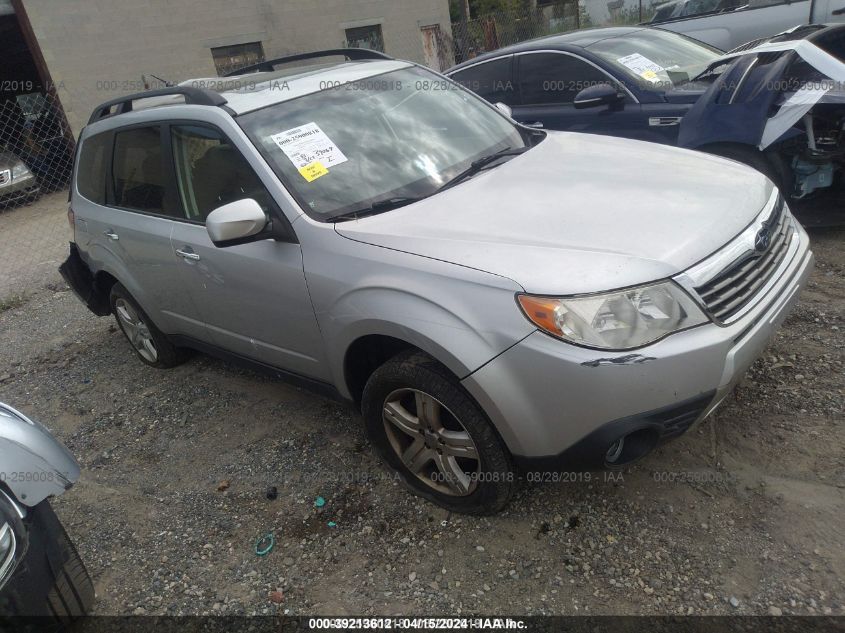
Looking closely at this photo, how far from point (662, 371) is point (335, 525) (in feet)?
5.11

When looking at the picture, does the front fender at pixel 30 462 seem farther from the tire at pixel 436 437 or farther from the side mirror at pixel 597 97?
the side mirror at pixel 597 97

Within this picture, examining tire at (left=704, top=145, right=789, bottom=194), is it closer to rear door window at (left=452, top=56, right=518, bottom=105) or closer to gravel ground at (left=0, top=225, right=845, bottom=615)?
gravel ground at (left=0, top=225, right=845, bottom=615)

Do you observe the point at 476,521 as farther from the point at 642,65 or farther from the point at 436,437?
the point at 642,65

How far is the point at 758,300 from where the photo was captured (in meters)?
2.37

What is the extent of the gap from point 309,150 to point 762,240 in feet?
6.35

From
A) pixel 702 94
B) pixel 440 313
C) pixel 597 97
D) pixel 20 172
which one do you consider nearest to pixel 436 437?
pixel 440 313

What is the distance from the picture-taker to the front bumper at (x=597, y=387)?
209cm

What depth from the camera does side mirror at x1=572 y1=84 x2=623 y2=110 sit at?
5012 millimetres

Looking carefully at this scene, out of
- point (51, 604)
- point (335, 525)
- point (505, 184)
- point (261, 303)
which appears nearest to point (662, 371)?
point (505, 184)

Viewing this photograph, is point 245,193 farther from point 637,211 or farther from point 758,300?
point 758,300

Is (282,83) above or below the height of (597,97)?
above

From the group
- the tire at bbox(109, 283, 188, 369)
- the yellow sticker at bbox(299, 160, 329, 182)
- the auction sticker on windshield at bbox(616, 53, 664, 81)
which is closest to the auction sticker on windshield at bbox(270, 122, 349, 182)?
the yellow sticker at bbox(299, 160, 329, 182)

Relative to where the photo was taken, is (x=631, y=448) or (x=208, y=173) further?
(x=208, y=173)

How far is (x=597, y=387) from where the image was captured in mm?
2092
